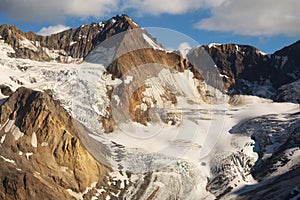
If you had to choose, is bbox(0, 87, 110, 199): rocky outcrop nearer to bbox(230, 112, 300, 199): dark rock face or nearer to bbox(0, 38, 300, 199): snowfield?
bbox(0, 38, 300, 199): snowfield

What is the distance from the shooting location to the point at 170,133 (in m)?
127

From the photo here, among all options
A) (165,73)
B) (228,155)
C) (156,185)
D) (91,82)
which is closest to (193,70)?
(165,73)

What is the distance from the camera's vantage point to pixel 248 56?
19638 cm

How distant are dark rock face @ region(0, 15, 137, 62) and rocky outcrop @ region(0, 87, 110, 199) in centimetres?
6986

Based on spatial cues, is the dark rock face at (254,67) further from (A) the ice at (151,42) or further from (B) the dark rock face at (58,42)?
(B) the dark rock face at (58,42)

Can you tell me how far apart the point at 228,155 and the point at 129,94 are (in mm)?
41300

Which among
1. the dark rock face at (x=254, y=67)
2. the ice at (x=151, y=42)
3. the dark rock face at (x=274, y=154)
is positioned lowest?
the dark rock face at (x=274, y=154)

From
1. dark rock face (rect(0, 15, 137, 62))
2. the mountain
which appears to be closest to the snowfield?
the mountain

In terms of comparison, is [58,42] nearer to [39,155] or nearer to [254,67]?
[254,67]

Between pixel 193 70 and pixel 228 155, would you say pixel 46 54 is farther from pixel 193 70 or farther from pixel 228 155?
pixel 228 155

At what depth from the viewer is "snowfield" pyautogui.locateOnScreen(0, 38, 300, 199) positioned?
323 feet

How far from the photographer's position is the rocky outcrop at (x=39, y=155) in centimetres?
8100

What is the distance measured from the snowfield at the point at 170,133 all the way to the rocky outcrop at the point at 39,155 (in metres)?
3.01

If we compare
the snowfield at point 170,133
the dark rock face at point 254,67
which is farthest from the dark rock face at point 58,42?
the dark rock face at point 254,67
